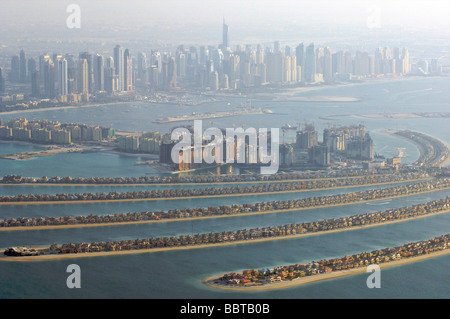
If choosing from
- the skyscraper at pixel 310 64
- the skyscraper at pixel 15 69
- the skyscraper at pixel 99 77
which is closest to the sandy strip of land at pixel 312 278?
the skyscraper at pixel 99 77

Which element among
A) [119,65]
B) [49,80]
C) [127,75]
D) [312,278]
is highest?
[119,65]

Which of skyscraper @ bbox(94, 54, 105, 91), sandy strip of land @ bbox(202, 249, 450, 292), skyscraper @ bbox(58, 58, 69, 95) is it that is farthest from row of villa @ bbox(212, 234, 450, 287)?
skyscraper @ bbox(94, 54, 105, 91)

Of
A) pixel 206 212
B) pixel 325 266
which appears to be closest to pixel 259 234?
pixel 206 212

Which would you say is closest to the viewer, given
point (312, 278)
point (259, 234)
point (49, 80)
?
point (312, 278)

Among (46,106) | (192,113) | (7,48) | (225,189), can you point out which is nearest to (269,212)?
(225,189)

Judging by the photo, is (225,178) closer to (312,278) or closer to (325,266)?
(325,266)

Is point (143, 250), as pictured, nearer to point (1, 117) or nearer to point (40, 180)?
point (40, 180)

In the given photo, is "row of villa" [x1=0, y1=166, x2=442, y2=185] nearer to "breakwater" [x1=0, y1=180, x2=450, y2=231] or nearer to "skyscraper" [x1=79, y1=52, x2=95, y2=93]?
"breakwater" [x1=0, y1=180, x2=450, y2=231]
